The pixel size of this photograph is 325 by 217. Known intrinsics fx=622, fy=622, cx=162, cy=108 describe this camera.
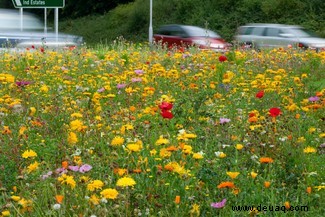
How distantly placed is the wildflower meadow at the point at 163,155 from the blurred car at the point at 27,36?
23.9ft

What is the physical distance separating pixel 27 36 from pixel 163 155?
40.5 feet

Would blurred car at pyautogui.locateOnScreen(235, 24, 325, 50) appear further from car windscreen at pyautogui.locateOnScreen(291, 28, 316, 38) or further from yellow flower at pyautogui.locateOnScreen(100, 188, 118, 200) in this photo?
yellow flower at pyautogui.locateOnScreen(100, 188, 118, 200)

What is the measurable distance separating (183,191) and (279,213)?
1.58ft

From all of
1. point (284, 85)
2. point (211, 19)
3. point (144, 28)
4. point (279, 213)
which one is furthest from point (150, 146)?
point (144, 28)

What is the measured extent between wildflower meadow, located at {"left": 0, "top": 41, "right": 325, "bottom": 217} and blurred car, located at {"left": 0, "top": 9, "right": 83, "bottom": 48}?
729 centimetres

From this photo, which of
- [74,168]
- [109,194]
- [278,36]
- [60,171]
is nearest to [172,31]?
[278,36]

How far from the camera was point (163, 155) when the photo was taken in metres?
3.12

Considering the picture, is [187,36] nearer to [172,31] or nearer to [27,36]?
[172,31]

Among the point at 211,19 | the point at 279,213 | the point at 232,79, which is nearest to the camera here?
the point at 279,213

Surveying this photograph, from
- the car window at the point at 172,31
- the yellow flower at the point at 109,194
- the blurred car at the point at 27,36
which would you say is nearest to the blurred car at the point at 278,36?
the car window at the point at 172,31

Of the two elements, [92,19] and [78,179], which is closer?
[78,179]

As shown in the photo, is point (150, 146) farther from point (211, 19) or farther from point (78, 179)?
point (211, 19)

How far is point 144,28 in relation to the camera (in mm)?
41656

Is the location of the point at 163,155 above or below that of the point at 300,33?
below
